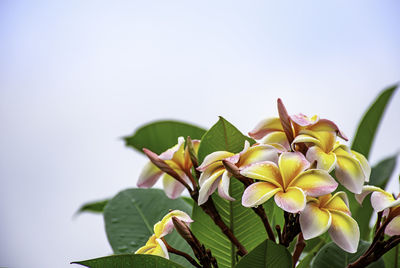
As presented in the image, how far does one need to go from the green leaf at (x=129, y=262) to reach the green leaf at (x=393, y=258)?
0.31 metres

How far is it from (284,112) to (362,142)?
16.8 inches

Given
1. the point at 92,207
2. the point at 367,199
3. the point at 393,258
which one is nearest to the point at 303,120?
the point at 393,258

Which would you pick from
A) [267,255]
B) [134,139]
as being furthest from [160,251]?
[134,139]

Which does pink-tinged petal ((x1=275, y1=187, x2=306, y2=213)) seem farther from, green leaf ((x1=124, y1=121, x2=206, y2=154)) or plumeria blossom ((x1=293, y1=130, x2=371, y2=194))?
green leaf ((x1=124, y1=121, x2=206, y2=154))

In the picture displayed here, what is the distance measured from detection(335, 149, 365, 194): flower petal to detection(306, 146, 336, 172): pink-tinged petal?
1cm

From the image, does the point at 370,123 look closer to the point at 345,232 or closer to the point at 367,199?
the point at 367,199

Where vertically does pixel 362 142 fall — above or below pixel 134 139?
below

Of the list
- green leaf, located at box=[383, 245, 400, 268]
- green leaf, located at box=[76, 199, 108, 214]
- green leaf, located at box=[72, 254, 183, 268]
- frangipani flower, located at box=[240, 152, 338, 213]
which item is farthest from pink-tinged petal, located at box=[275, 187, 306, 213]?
green leaf, located at box=[76, 199, 108, 214]

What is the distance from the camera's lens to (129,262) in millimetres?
379

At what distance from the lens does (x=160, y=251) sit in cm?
40

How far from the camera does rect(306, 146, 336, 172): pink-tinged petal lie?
0.38m

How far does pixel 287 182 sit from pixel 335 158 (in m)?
0.05

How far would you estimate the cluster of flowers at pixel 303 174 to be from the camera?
0.36 meters

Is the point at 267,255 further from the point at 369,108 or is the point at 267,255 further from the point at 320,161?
the point at 369,108
